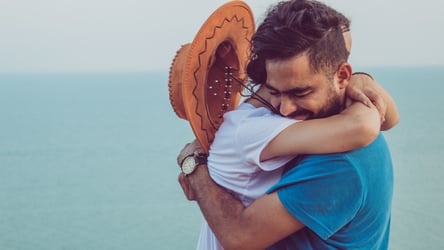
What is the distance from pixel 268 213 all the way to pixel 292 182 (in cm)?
6

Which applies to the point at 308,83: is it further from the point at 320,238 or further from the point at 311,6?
the point at 320,238

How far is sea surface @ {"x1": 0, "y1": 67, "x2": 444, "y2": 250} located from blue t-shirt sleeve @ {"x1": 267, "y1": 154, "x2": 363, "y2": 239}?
1906 cm

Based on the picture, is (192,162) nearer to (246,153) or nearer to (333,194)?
(246,153)

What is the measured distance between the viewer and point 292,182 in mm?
1051

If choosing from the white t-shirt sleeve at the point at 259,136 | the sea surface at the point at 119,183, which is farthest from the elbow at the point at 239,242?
the sea surface at the point at 119,183

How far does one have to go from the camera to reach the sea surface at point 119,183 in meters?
21.5

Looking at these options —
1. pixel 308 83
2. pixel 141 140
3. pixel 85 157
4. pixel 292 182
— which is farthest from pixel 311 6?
pixel 141 140

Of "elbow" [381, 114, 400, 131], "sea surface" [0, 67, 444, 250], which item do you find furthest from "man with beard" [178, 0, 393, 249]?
"sea surface" [0, 67, 444, 250]

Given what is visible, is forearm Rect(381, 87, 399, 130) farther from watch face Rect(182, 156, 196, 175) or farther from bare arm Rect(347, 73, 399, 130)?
watch face Rect(182, 156, 196, 175)

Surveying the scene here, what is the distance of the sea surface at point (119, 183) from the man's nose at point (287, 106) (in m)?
19.1

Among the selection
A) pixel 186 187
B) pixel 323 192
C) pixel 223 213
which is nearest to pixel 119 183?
pixel 186 187

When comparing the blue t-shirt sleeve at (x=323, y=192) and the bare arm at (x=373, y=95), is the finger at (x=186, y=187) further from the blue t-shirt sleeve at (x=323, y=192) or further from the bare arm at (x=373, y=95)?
the bare arm at (x=373, y=95)

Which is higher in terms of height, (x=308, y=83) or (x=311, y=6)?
(x=311, y=6)

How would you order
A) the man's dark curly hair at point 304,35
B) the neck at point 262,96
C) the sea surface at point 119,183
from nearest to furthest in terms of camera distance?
1. the man's dark curly hair at point 304,35
2. the neck at point 262,96
3. the sea surface at point 119,183
